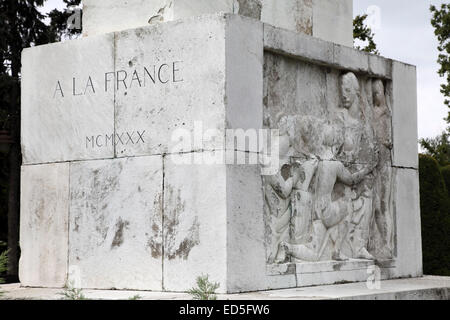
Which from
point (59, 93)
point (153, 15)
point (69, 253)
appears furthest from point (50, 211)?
point (153, 15)

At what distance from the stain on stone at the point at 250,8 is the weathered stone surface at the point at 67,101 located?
4.21 feet

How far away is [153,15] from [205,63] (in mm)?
990

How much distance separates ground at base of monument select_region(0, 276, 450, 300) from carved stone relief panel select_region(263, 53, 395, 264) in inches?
16.6

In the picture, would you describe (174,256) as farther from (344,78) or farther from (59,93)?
(344,78)

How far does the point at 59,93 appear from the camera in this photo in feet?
26.6

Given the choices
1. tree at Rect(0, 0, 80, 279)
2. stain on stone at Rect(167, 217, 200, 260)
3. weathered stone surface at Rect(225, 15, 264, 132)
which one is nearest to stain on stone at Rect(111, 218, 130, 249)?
stain on stone at Rect(167, 217, 200, 260)

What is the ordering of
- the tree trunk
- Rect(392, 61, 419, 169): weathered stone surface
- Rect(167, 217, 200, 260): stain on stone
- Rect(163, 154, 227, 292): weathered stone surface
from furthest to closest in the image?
the tree trunk → Rect(392, 61, 419, 169): weathered stone surface → Rect(167, 217, 200, 260): stain on stone → Rect(163, 154, 227, 292): weathered stone surface

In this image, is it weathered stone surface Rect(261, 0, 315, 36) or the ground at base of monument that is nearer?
the ground at base of monument

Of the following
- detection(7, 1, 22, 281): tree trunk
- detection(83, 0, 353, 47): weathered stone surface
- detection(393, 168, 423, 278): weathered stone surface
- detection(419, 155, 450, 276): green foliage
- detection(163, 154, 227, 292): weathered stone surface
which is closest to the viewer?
detection(163, 154, 227, 292): weathered stone surface

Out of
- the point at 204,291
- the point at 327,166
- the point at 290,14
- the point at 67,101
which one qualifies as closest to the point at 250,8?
the point at 290,14

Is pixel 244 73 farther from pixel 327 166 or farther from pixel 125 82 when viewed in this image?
pixel 327 166

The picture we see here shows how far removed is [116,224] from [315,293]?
188 centimetres

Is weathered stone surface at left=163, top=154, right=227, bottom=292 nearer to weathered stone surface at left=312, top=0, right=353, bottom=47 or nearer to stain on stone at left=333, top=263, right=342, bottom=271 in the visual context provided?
stain on stone at left=333, top=263, right=342, bottom=271

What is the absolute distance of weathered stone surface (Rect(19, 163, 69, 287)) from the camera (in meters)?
7.93
